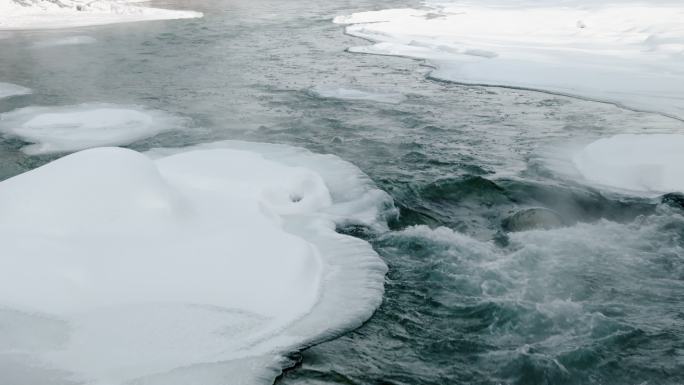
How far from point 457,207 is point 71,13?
19456mm

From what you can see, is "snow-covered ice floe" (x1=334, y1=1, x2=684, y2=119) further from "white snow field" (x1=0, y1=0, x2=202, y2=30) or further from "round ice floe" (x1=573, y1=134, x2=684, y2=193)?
"white snow field" (x1=0, y1=0, x2=202, y2=30)

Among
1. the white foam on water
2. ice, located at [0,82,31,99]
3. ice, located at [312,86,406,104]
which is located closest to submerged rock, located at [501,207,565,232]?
ice, located at [312,86,406,104]

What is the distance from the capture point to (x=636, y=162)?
23.0ft

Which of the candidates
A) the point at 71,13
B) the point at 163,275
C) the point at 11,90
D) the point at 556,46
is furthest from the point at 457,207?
the point at 71,13

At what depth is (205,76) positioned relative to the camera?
40.0ft

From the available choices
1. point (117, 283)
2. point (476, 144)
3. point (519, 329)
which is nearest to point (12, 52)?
point (476, 144)

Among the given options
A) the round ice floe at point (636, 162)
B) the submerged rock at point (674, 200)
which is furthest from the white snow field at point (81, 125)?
the submerged rock at point (674, 200)

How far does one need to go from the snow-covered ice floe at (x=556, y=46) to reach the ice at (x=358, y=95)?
1615mm

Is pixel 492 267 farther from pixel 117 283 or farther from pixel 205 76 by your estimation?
pixel 205 76

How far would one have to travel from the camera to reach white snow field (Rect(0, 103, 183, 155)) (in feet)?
27.3

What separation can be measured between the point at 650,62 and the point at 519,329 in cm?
930

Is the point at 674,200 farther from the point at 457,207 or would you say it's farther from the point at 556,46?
the point at 556,46

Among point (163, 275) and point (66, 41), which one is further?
point (66, 41)

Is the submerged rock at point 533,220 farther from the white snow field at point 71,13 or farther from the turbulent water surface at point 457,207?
the white snow field at point 71,13
